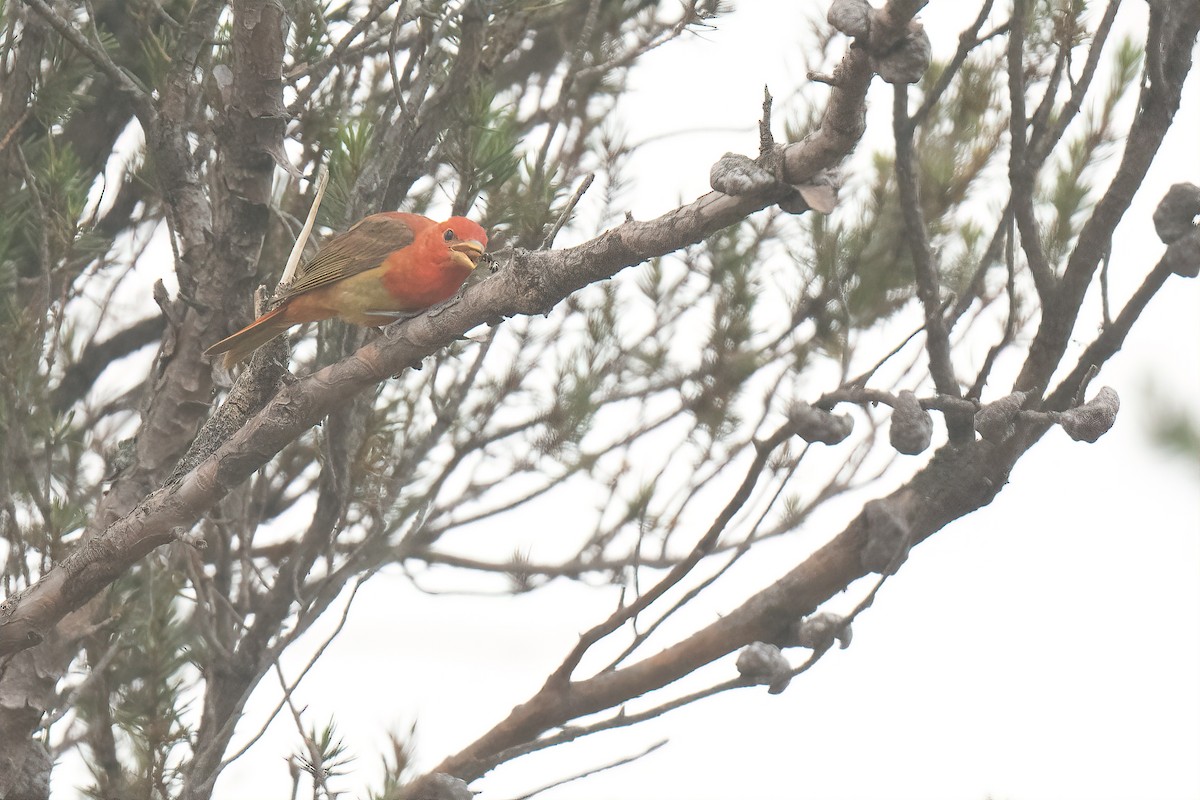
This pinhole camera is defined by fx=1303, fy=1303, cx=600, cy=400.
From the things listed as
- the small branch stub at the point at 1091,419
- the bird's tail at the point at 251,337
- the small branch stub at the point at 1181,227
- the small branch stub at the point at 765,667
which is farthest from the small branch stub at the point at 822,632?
the bird's tail at the point at 251,337

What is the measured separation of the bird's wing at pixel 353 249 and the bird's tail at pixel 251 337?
0.16ft

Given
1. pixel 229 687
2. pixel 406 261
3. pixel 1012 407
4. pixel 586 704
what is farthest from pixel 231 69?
pixel 1012 407

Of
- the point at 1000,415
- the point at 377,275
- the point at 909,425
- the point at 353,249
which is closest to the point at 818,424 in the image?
the point at 909,425

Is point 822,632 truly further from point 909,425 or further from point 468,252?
point 468,252

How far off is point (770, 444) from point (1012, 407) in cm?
33

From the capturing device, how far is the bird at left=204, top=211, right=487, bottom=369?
6.98 ft

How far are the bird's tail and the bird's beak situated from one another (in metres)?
0.33

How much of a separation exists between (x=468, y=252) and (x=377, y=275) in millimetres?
158

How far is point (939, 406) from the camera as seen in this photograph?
1.86m

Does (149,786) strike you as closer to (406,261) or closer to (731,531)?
(406,261)

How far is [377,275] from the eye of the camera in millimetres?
2113

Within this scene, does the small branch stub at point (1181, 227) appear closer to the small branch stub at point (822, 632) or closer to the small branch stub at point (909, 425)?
the small branch stub at point (909, 425)

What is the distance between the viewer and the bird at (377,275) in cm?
213

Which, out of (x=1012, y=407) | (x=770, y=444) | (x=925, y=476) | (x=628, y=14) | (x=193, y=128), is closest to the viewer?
(x=1012, y=407)
